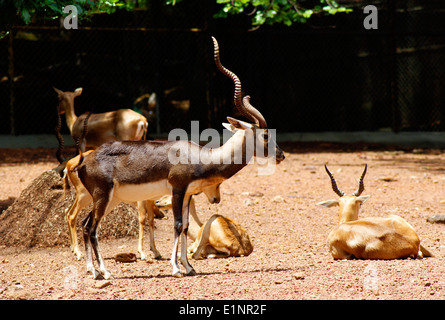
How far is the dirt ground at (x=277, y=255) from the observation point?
18.2 feet

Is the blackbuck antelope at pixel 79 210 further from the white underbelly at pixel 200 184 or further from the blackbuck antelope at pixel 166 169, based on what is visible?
the white underbelly at pixel 200 184

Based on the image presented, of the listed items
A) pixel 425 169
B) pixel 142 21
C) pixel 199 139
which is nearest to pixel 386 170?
pixel 425 169

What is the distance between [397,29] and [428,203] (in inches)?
318

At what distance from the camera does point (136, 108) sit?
15.7 metres

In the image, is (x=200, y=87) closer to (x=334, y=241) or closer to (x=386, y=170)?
(x=386, y=170)

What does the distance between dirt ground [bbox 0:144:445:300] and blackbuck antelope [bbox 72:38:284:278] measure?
1.45 ft

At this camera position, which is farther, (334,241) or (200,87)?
(200,87)

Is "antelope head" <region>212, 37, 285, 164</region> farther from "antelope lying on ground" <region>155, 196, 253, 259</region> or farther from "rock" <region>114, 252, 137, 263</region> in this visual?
"rock" <region>114, 252, 137, 263</region>

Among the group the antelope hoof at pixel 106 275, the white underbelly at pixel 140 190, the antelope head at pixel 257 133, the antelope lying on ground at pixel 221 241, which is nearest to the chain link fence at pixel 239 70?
the antelope lying on ground at pixel 221 241

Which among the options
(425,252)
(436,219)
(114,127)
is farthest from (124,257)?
(436,219)

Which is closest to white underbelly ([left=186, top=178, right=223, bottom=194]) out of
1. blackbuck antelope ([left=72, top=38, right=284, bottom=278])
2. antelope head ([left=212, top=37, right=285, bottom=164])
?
blackbuck antelope ([left=72, top=38, right=284, bottom=278])

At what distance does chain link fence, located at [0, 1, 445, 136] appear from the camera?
1594 centimetres

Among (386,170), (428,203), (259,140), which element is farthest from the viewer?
(386,170)

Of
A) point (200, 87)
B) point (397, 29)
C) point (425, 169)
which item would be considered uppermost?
point (397, 29)
